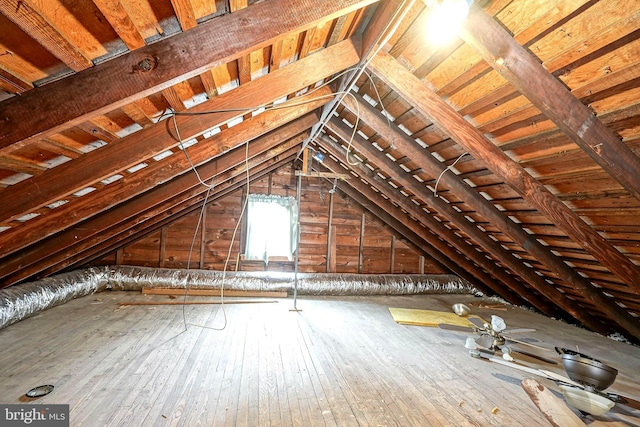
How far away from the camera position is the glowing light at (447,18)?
1047 mm

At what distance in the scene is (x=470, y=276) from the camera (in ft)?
18.4

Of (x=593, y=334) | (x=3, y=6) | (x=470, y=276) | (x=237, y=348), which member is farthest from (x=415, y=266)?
(x=3, y=6)

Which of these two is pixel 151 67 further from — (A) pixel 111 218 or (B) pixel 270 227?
(B) pixel 270 227

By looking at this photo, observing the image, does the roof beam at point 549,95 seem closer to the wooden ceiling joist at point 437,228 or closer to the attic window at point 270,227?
the wooden ceiling joist at point 437,228

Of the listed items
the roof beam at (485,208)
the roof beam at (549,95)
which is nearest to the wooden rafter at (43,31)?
the roof beam at (549,95)

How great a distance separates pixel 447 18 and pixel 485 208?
7.54 ft

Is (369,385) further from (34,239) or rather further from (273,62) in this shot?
(34,239)

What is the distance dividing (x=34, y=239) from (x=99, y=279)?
2.96 meters

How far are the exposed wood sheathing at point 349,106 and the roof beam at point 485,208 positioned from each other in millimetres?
16

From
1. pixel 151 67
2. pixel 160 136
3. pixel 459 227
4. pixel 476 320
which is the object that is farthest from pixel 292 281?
pixel 151 67

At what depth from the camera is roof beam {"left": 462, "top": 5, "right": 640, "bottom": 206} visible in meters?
1.35

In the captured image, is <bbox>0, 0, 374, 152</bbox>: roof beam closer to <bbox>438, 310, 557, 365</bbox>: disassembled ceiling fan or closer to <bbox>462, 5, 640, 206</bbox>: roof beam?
<bbox>462, 5, 640, 206</bbox>: roof beam

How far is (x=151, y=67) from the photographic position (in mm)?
1093

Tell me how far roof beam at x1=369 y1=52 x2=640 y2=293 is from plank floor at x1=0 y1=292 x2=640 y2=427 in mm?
1165
